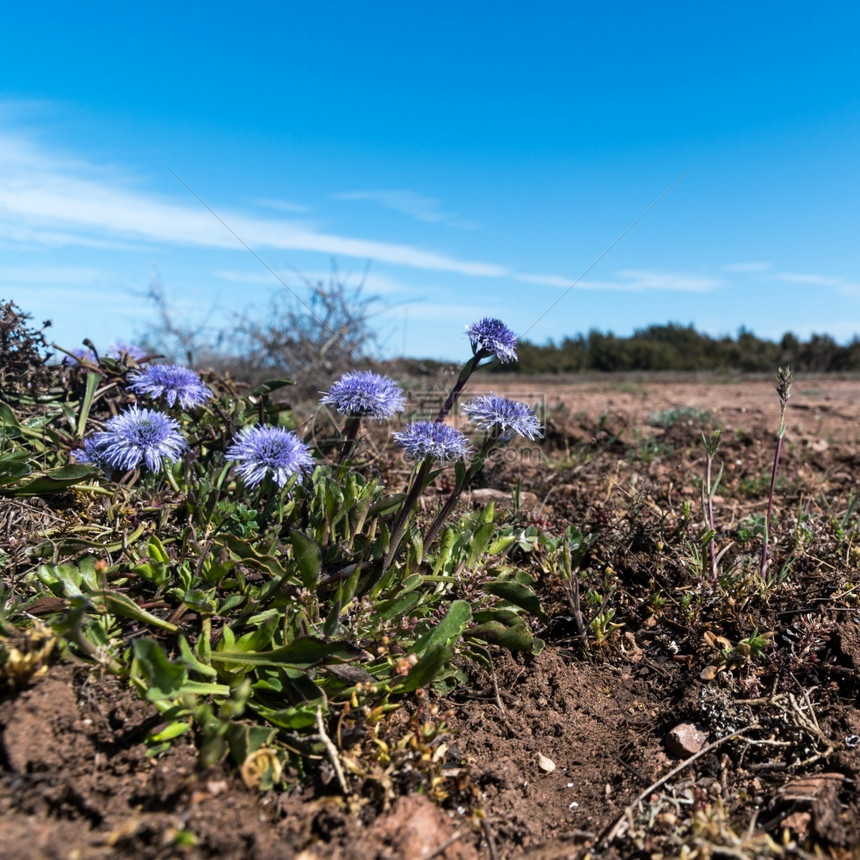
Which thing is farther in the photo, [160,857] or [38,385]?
[38,385]

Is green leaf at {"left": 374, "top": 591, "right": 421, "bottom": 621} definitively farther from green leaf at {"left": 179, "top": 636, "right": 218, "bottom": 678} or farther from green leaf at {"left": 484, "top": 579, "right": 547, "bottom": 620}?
green leaf at {"left": 179, "top": 636, "right": 218, "bottom": 678}

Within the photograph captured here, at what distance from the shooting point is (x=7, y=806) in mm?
1757

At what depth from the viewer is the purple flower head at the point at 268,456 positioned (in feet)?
9.45

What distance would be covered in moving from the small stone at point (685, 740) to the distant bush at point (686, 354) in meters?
18.0

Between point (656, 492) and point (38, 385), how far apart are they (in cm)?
350

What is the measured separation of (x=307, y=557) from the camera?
8.13 feet

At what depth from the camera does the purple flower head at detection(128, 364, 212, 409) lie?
334cm

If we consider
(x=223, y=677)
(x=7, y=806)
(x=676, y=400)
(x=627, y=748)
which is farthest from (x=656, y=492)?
(x=676, y=400)

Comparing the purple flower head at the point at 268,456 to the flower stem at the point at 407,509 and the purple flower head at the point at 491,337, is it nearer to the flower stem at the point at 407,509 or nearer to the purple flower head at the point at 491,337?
the flower stem at the point at 407,509

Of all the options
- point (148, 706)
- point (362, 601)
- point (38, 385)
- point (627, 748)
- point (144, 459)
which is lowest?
point (627, 748)

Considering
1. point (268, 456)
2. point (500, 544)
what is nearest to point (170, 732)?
point (268, 456)

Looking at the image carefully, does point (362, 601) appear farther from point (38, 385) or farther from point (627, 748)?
point (38, 385)

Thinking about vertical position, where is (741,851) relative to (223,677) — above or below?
below

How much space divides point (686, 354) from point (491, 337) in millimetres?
23550
